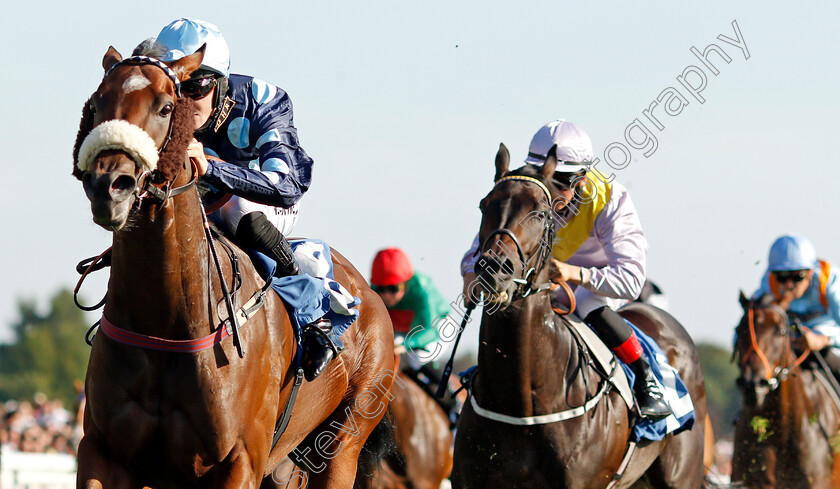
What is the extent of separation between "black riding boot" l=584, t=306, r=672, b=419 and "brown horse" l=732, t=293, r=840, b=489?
128 inches

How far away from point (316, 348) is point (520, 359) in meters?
1.46

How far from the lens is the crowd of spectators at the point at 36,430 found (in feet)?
56.6

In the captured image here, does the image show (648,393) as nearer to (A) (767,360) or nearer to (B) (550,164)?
(B) (550,164)

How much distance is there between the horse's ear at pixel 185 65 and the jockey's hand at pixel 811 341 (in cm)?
761

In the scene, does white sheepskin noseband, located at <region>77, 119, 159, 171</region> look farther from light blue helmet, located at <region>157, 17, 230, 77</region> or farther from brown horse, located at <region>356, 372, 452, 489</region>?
brown horse, located at <region>356, 372, 452, 489</region>

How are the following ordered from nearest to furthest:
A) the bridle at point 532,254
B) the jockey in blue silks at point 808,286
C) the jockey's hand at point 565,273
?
the bridle at point 532,254, the jockey's hand at point 565,273, the jockey in blue silks at point 808,286

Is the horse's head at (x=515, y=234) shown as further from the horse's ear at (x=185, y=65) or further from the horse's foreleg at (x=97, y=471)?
the horse's foreleg at (x=97, y=471)

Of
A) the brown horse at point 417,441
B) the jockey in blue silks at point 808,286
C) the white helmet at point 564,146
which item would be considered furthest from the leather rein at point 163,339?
Result: the jockey in blue silks at point 808,286

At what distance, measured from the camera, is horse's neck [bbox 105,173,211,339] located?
4195 millimetres

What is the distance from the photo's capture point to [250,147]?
539 centimetres

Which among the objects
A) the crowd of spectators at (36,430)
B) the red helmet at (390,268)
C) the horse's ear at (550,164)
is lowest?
the crowd of spectators at (36,430)

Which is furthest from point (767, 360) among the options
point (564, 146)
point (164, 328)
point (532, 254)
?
point (164, 328)

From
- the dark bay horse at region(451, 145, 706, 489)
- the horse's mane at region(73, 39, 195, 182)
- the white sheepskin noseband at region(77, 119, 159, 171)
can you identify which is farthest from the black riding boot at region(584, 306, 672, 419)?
the white sheepskin noseband at region(77, 119, 159, 171)

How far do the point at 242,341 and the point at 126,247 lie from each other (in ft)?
2.12
